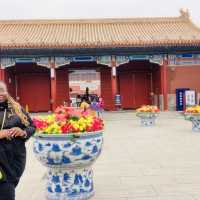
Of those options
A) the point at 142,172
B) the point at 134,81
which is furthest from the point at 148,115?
the point at 134,81

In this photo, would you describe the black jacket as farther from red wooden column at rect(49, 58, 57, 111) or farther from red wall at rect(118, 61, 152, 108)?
red wall at rect(118, 61, 152, 108)

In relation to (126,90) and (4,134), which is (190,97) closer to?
(126,90)

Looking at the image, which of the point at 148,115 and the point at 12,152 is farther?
the point at 148,115

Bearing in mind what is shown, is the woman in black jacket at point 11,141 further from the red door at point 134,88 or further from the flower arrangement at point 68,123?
the red door at point 134,88

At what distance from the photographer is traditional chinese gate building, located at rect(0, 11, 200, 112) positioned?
2011cm

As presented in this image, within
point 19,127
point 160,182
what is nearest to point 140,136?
point 160,182

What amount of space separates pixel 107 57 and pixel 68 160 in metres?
16.7

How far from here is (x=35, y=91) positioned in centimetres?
2248

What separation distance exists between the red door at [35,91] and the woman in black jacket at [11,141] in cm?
1915

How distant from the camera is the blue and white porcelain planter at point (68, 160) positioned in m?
4.30

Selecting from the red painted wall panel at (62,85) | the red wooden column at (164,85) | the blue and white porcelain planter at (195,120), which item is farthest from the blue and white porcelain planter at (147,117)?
the red painted wall panel at (62,85)

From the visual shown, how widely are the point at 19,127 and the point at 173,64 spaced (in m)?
17.8

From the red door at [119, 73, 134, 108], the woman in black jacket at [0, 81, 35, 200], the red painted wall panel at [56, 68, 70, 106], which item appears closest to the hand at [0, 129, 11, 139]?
the woman in black jacket at [0, 81, 35, 200]

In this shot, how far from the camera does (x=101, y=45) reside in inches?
781
